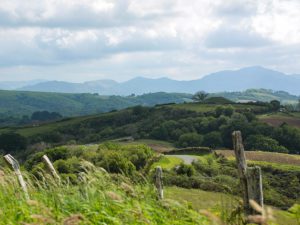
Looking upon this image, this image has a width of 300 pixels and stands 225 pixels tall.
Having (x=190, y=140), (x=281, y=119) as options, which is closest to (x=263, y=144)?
(x=190, y=140)

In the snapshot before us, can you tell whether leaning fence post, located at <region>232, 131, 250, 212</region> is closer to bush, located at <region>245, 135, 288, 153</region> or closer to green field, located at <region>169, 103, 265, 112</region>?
bush, located at <region>245, 135, 288, 153</region>

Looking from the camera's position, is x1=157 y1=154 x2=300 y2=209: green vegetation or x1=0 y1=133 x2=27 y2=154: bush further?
x1=0 y1=133 x2=27 y2=154: bush

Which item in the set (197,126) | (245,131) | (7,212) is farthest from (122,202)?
(197,126)

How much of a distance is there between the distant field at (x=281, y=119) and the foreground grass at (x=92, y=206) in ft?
408

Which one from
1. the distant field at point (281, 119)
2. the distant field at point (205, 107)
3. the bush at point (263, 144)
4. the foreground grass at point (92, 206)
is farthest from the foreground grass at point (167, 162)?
the distant field at point (205, 107)

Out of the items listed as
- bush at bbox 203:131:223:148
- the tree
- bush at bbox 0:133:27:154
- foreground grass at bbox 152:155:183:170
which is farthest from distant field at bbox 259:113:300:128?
bush at bbox 0:133:27:154

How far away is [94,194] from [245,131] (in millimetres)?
123083

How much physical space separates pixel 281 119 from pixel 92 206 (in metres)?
134

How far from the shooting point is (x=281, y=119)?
135m

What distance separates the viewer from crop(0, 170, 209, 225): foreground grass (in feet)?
21.5

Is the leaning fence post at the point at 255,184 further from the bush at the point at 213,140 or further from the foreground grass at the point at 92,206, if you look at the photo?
the bush at the point at 213,140

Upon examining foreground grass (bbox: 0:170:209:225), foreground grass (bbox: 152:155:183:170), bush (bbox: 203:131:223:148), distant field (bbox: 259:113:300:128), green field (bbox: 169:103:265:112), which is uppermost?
foreground grass (bbox: 0:170:209:225)

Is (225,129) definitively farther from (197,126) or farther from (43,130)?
(43,130)

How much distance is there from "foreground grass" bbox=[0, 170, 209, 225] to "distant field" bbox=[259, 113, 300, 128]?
124 meters
